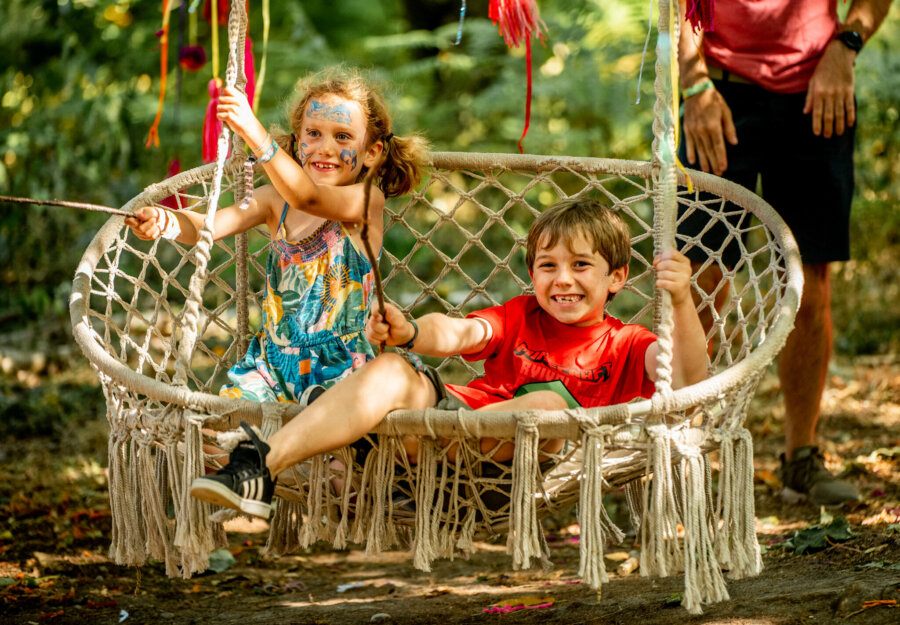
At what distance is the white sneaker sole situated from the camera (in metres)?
1.46

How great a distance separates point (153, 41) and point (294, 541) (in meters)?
3.73

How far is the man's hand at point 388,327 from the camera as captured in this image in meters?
1.63

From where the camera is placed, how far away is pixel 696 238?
2.26 meters

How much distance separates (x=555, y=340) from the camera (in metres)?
2.00

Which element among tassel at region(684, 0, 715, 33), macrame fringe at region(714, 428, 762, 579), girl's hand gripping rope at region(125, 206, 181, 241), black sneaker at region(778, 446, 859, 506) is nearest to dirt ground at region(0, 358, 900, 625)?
black sneaker at region(778, 446, 859, 506)

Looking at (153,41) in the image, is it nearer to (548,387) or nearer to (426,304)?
(426,304)

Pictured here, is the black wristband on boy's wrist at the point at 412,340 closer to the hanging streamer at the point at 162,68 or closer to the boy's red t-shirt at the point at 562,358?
the boy's red t-shirt at the point at 562,358

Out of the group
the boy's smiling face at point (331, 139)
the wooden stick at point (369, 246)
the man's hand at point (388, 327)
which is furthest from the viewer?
the boy's smiling face at point (331, 139)

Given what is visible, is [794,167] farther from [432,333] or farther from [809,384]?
[432,333]

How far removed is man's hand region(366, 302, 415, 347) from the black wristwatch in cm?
140

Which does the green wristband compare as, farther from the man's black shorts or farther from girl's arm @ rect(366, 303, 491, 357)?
girl's arm @ rect(366, 303, 491, 357)

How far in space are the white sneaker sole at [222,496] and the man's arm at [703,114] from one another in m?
1.45

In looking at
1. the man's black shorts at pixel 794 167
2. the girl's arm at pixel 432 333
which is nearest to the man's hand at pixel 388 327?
the girl's arm at pixel 432 333

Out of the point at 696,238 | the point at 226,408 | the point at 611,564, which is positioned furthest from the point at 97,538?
the point at 696,238
